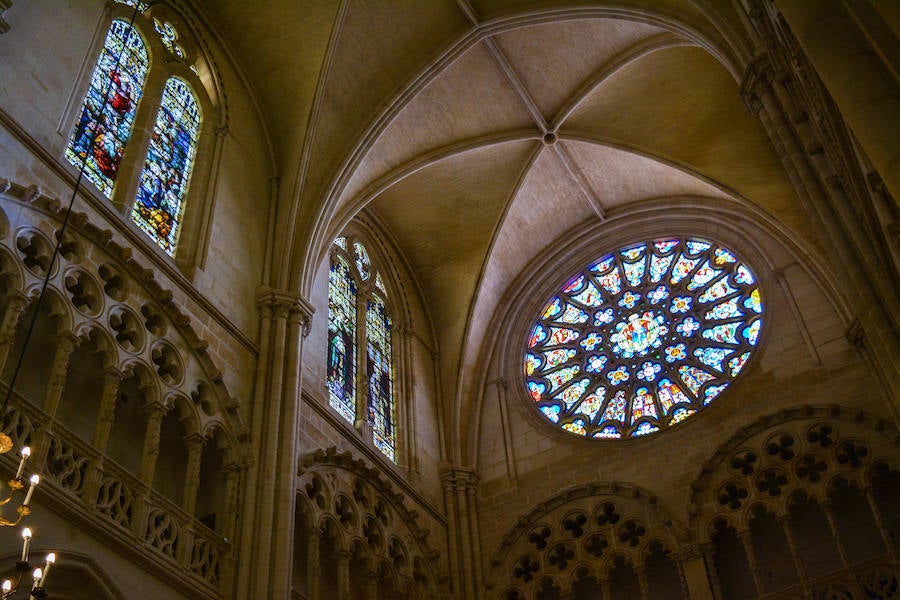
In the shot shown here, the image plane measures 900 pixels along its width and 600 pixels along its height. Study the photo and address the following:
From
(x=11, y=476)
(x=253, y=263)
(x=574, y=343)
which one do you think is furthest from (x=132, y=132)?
(x=574, y=343)

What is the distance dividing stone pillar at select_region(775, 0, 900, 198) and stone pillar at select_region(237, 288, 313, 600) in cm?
645

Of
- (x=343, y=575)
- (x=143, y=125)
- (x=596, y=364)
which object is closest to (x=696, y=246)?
(x=596, y=364)

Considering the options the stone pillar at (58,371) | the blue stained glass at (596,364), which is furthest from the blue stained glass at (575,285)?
the stone pillar at (58,371)

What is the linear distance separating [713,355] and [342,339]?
17.0 feet

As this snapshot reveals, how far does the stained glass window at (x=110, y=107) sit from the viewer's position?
1027 centimetres

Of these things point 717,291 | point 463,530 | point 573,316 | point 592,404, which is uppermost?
point 573,316

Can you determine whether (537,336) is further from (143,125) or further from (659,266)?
(143,125)

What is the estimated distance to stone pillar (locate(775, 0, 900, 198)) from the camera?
547 centimetres

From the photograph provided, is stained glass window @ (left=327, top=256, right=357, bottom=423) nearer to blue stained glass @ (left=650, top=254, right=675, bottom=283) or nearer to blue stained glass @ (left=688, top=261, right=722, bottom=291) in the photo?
blue stained glass @ (left=650, top=254, right=675, bottom=283)

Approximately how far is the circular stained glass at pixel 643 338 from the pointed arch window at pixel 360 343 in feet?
7.80

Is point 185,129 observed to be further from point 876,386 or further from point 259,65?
point 876,386

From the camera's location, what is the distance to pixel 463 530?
14047mm

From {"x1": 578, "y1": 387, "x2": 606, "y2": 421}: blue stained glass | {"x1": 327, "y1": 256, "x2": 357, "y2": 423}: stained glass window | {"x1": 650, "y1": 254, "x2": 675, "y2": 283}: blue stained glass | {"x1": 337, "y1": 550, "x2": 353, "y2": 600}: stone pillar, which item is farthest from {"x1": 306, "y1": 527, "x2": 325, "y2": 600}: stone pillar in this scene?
{"x1": 650, "y1": 254, "x2": 675, "y2": 283}: blue stained glass

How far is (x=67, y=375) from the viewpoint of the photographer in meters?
9.19
